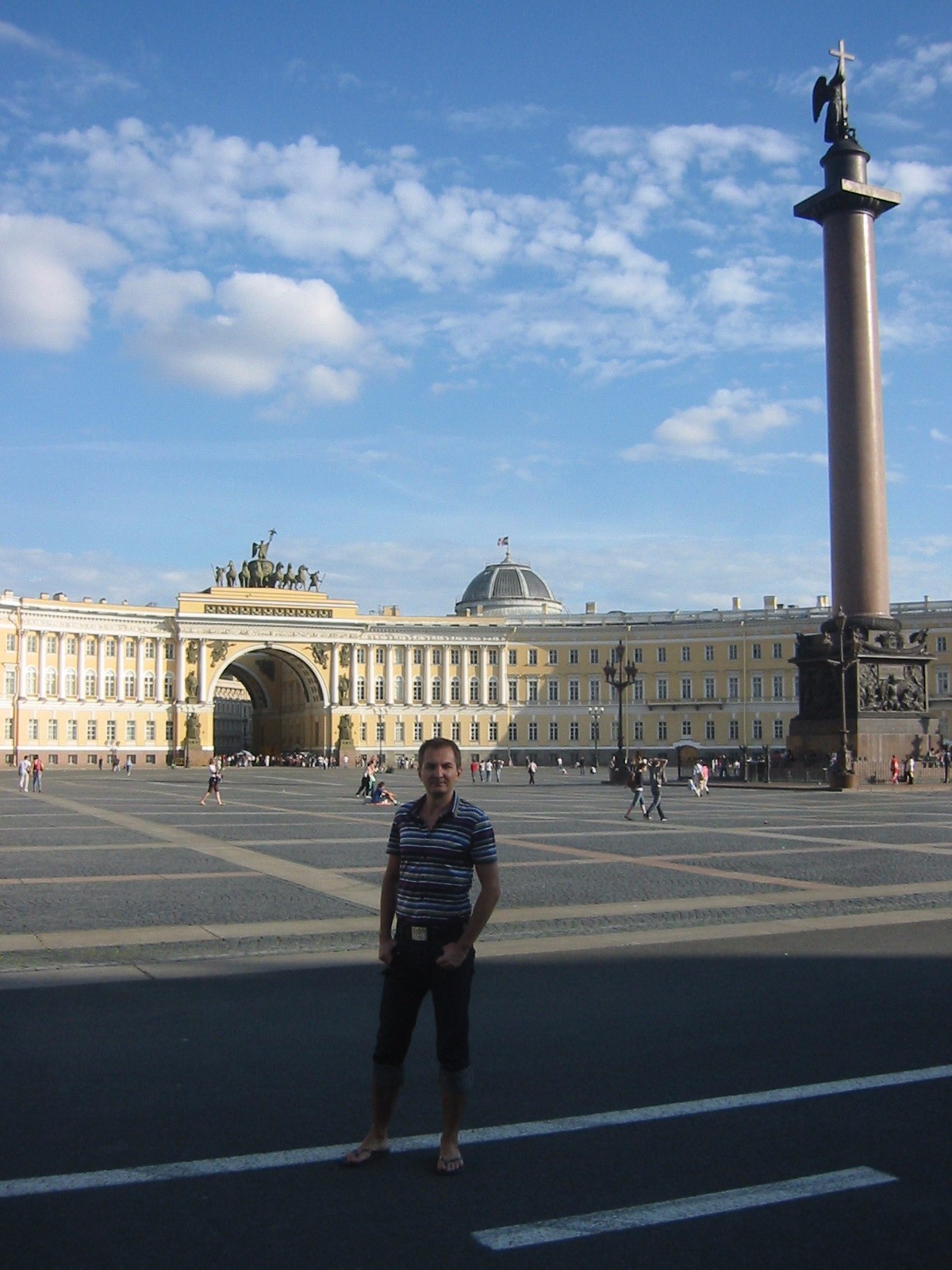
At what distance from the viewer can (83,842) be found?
73.4ft

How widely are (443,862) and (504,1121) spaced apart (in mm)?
1661

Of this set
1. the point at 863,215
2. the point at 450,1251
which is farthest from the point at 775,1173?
the point at 863,215

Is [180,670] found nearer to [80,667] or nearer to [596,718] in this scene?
[80,667]

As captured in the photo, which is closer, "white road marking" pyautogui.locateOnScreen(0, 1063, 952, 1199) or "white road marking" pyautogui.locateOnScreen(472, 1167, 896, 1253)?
"white road marking" pyautogui.locateOnScreen(472, 1167, 896, 1253)

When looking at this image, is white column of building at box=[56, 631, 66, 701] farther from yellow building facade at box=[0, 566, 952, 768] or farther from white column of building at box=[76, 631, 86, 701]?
white column of building at box=[76, 631, 86, 701]

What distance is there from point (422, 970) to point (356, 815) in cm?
2701

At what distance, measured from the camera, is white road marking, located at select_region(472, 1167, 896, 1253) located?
4.97 metres

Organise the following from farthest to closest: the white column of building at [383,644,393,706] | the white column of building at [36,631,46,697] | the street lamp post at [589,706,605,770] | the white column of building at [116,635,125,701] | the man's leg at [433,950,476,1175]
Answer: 1. the white column of building at [383,644,393,706]
2. the street lamp post at [589,706,605,770]
3. the white column of building at [116,635,125,701]
4. the white column of building at [36,631,46,697]
5. the man's leg at [433,950,476,1175]

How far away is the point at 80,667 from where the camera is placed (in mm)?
99375

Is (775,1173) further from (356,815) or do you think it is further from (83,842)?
(356,815)

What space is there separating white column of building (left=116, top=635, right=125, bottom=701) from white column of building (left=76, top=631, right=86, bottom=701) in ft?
10.00

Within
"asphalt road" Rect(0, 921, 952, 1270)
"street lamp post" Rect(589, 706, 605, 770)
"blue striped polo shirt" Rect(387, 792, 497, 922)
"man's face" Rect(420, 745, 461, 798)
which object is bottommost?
"asphalt road" Rect(0, 921, 952, 1270)

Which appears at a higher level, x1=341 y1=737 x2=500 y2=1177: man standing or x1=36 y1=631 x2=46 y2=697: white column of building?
x1=36 y1=631 x2=46 y2=697: white column of building

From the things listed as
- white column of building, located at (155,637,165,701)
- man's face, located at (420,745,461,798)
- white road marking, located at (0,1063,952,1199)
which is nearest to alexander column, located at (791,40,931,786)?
white road marking, located at (0,1063,952,1199)
